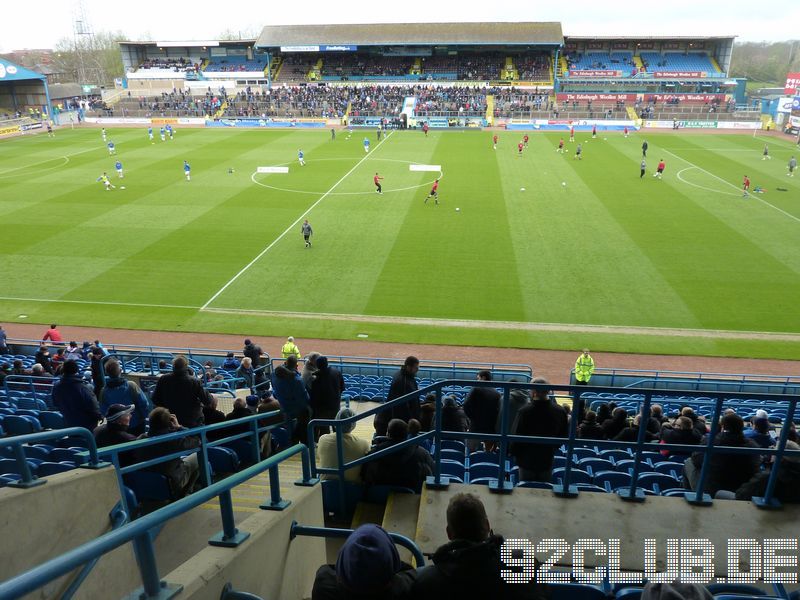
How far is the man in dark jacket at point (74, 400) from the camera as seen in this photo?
8.21 m

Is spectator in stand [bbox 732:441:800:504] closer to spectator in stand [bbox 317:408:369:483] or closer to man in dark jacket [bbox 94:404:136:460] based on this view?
spectator in stand [bbox 317:408:369:483]

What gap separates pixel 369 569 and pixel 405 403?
4767 millimetres

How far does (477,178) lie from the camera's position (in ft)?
129

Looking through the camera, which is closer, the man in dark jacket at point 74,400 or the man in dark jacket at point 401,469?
the man in dark jacket at point 401,469

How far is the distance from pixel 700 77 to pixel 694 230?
6193 centimetres

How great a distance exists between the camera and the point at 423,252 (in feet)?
84.4

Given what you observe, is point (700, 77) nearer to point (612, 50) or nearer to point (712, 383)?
point (612, 50)

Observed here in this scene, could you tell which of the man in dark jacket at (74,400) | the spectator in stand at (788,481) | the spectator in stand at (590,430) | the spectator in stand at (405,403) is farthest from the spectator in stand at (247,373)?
the spectator in stand at (788,481)

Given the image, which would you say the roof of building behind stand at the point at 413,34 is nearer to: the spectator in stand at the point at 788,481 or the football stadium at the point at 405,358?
the football stadium at the point at 405,358

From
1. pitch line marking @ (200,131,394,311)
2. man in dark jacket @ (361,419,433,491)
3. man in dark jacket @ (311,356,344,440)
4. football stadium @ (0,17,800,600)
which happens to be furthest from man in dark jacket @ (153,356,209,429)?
pitch line marking @ (200,131,394,311)

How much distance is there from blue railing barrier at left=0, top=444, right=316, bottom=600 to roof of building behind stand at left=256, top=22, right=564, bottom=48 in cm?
8485

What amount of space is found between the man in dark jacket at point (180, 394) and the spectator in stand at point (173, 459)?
1.58 m

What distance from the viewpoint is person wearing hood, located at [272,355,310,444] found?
26.7ft

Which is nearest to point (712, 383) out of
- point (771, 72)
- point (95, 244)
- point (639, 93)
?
point (95, 244)
